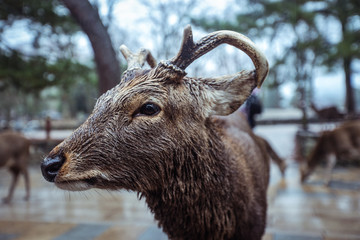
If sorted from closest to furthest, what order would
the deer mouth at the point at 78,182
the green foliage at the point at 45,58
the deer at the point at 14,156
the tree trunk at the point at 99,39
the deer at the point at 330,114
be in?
the deer mouth at the point at 78,182 → the tree trunk at the point at 99,39 → the deer at the point at 14,156 → the green foliage at the point at 45,58 → the deer at the point at 330,114

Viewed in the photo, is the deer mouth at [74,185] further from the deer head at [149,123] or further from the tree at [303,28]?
the tree at [303,28]

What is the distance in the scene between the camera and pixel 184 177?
4.81 feet

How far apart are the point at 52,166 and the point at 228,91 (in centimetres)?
91

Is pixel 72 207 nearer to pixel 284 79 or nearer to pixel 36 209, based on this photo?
pixel 36 209

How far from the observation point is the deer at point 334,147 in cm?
619

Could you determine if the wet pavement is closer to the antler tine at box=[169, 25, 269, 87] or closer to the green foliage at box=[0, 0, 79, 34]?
the antler tine at box=[169, 25, 269, 87]

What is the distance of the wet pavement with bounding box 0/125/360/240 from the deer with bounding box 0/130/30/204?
380 mm

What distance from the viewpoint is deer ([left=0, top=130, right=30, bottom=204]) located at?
560 centimetres

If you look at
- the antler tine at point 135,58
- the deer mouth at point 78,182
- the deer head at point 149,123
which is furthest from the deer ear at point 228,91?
the deer mouth at point 78,182

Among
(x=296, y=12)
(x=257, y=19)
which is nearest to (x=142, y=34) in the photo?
(x=257, y=19)

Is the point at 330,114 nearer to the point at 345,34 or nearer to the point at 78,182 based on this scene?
the point at 345,34

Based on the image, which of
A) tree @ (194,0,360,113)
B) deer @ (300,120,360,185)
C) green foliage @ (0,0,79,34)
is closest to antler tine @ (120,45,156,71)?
green foliage @ (0,0,79,34)

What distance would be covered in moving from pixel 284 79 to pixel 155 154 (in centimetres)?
1105

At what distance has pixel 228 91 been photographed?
1517mm
